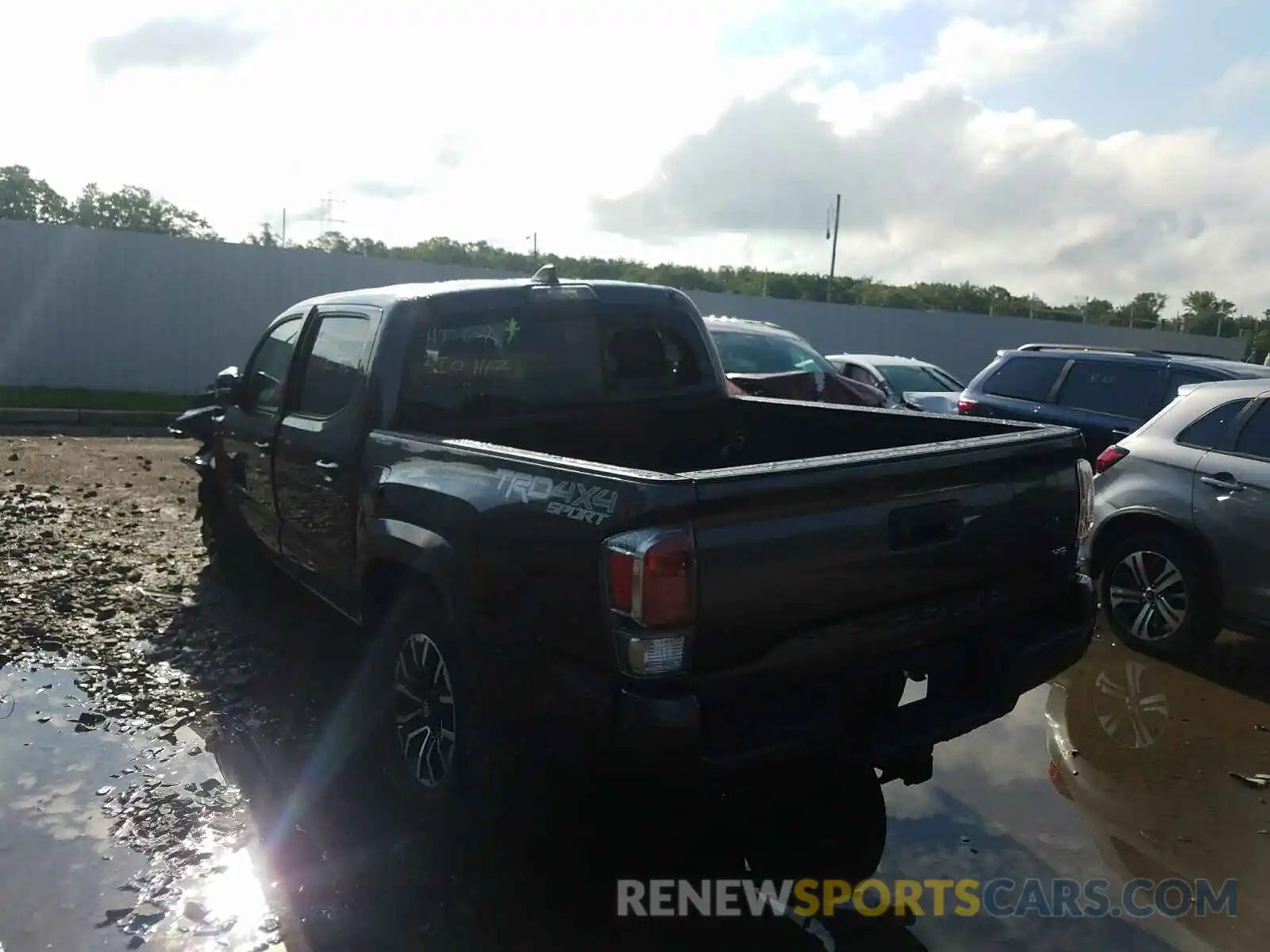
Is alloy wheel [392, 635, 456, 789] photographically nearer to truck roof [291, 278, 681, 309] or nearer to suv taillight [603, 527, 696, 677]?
suv taillight [603, 527, 696, 677]

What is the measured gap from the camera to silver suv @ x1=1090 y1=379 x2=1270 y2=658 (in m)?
5.30

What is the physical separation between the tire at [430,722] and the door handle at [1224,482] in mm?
4230

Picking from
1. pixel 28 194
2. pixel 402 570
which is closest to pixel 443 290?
pixel 402 570

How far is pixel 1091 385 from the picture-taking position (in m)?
8.74

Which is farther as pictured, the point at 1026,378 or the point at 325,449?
the point at 1026,378

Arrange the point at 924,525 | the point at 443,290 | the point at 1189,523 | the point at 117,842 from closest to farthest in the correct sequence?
1. the point at 924,525
2. the point at 117,842
3. the point at 443,290
4. the point at 1189,523

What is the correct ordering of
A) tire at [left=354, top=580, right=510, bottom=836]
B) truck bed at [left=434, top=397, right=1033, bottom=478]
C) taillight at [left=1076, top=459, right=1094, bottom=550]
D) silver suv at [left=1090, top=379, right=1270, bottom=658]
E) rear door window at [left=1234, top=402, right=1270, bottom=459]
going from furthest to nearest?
rear door window at [left=1234, top=402, right=1270, bottom=459] → silver suv at [left=1090, top=379, right=1270, bottom=658] → truck bed at [left=434, top=397, right=1033, bottom=478] → taillight at [left=1076, top=459, right=1094, bottom=550] → tire at [left=354, top=580, right=510, bottom=836]

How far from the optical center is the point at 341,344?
15.3 feet

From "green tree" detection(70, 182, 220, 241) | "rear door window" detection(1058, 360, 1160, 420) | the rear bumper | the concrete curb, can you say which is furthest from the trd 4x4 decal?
"green tree" detection(70, 182, 220, 241)

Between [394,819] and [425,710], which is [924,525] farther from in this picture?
[394,819]

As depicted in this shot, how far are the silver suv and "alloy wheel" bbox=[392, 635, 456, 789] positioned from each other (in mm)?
4123

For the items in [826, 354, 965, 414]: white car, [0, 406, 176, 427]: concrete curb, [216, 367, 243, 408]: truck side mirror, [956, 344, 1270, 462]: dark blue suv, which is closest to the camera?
[216, 367, 243, 408]: truck side mirror

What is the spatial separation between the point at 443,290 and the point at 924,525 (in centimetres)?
230

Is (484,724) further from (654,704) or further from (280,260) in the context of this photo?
(280,260)
